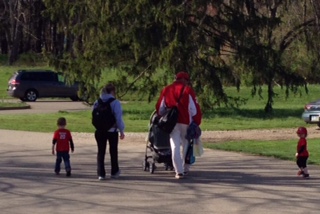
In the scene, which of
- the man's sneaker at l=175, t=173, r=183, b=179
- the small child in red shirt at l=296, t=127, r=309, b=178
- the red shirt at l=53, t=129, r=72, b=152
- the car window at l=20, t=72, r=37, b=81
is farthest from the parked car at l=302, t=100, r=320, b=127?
the car window at l=20, t=72, r=37, b=81

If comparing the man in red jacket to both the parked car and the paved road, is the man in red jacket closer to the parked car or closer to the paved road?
the paved road

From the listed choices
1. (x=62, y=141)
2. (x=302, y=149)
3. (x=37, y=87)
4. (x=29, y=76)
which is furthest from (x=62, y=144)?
(x=29, y=76)

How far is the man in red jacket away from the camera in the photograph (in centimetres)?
1388

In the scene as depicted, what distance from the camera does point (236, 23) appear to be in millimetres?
29391

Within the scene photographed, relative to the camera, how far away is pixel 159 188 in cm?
1306

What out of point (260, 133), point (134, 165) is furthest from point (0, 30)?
point (134, 165)

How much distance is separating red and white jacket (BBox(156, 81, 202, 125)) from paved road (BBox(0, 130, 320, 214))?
106 cm

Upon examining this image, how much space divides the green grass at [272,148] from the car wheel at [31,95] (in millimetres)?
24742

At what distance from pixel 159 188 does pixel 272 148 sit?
7.01 meters

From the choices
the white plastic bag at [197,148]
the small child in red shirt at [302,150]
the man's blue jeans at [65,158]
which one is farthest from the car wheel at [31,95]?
the small child in red shirt at [302,150]

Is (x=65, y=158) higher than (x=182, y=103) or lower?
lower

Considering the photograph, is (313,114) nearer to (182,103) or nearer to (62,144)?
(182,103)

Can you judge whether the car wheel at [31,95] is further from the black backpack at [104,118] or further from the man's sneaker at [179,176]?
the man's sneaker at [179,176]

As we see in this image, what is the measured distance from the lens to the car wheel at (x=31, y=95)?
1741 inches
